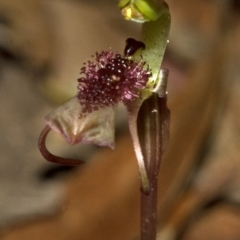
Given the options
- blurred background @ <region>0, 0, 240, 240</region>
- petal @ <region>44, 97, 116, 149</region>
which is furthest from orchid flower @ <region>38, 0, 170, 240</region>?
blurred background @ <region>0, 0, 240, 240</region>

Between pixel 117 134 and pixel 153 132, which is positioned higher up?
pixel 153 132

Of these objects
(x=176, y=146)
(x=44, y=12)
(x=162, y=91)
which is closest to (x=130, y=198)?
(x=176, y=146)

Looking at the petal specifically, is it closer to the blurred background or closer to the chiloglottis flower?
the chiloglottis flower

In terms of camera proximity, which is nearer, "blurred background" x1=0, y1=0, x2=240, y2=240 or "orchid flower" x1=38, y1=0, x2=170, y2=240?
"orchid flower" x1=38, y1=0, x2=170, y2=240

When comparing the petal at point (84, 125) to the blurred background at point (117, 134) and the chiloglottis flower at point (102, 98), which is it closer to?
the chiloglottis flower at point (102, 98)

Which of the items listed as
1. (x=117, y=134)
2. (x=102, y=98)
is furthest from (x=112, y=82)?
(x=117, y=134)

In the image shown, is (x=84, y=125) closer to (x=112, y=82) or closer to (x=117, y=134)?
(x=112, y=82)
